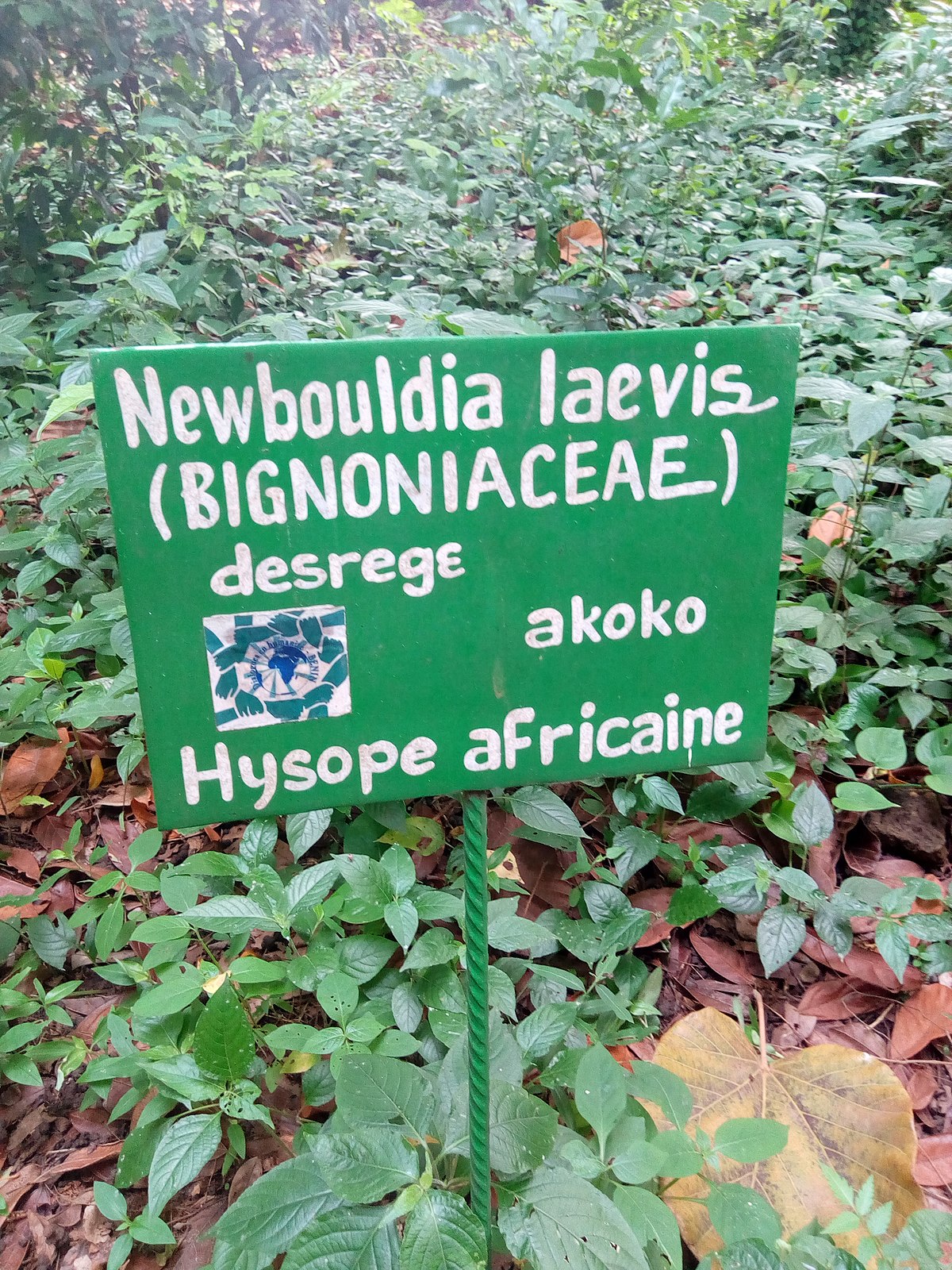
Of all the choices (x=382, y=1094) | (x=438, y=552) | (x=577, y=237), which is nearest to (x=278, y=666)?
(x=438, y=552)

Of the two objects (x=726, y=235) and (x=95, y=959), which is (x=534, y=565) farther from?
(x=726, y=235)

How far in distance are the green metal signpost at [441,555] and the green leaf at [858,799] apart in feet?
2.16

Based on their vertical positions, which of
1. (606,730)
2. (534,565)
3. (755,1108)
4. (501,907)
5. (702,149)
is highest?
(702,149)

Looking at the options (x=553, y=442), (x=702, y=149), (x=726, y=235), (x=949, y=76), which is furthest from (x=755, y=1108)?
(x=949, y=76)

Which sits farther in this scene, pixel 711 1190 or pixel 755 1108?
pixel 755 1108

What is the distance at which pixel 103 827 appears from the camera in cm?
185

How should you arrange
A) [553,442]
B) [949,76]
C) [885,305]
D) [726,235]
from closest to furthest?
[553,442] < [885,305] < [726,235] < [949,76]

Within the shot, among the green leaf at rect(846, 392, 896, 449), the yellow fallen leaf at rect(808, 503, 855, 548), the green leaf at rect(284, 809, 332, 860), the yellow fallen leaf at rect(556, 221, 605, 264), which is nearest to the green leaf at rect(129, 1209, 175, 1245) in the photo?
the green leaf at rect(284, 809, 332, 860)

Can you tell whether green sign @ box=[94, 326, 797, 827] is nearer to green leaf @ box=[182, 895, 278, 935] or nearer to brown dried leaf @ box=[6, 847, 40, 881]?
green leaf @ box=[182, 895, 278, 935]

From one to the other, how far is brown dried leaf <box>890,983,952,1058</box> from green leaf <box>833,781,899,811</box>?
0.36 meters

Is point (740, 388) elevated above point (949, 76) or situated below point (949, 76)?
below

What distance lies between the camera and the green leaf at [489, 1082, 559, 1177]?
1.01 m

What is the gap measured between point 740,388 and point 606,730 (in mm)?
371

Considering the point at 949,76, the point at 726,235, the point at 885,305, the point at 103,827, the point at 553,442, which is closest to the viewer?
the point at 553,442
